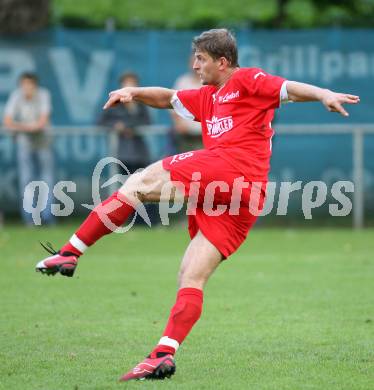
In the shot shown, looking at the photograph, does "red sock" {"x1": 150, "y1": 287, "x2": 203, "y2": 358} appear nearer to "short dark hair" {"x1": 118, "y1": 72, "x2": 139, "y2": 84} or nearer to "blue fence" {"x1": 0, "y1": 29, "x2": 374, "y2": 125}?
"short dark hair" {"x1": 118, "y1": 72, "x2": 139, "y2": 84}

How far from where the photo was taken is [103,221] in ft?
19.4

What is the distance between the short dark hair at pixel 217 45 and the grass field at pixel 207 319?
1788 millimetres

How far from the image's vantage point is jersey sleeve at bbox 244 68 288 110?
229 inches

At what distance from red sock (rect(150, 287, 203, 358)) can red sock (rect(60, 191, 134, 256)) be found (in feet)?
1.78

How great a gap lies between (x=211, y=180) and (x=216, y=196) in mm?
94

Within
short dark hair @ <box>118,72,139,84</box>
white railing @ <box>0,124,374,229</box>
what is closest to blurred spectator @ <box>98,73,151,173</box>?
white railing @ <box>0,124,374,229</box>

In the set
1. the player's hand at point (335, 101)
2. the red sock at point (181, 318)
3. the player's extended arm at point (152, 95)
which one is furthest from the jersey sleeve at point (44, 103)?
the player's hand at point (335, 101)

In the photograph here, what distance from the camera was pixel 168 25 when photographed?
53.2ft

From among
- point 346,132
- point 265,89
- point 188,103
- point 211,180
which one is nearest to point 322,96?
point 265,89

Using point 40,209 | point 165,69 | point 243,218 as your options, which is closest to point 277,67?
point 165,69

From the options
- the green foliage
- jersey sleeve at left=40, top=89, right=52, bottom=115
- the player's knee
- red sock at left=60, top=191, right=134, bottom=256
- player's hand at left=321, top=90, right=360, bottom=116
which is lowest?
jersey sleeve at left=40, top=89, right=52, bottom=115

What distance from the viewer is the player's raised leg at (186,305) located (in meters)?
5.65

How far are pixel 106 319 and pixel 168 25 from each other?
9.15 meters

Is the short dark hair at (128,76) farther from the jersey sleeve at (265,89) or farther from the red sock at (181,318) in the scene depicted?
the red sock at (181,318)
